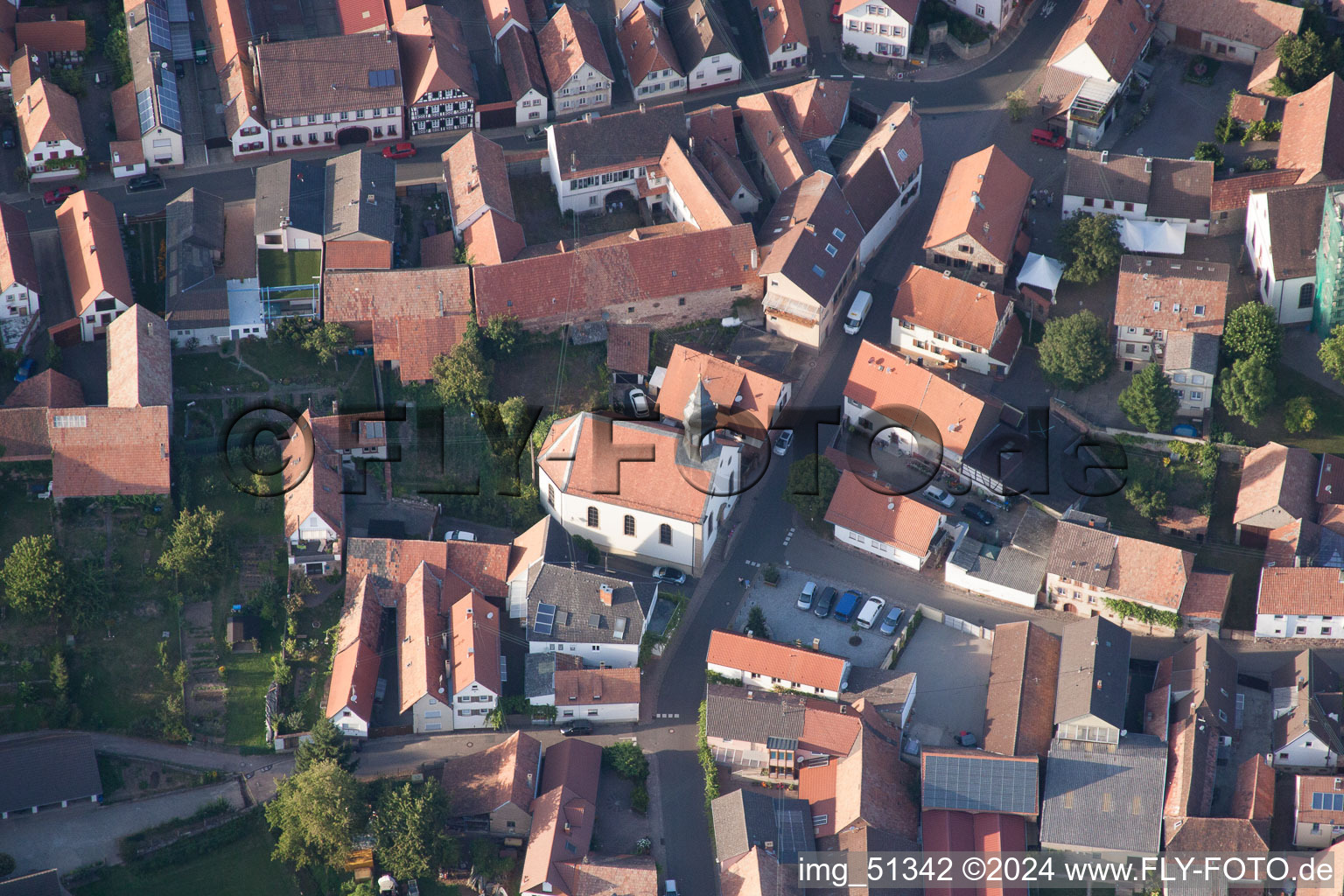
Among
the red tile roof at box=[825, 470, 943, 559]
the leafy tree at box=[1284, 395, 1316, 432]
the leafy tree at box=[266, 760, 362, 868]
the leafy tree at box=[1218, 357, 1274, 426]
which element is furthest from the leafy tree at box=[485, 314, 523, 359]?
the leafy tree at box=[1284, 395, 1316, 432]

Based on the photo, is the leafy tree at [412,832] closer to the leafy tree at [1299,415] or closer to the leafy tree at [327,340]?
the leafy tree at [327,340]

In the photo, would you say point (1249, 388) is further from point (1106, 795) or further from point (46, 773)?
point (46, 773)

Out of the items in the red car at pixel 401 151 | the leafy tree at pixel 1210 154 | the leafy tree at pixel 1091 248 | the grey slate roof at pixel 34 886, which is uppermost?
the leafy tree at pixel 1210 154

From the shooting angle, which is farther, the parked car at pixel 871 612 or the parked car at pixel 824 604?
the parked car at pixel 824 604

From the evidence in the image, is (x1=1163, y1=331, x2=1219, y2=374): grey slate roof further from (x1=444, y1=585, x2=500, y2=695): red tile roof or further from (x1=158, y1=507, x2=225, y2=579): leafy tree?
(x1=158, y1=507, x2=225, y2=579): leafy tree

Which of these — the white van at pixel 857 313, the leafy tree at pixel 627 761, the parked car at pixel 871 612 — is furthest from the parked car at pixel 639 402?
the leafy tree at pixel 627 761

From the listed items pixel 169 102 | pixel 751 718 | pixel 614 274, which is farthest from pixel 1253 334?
pixel 169 102
